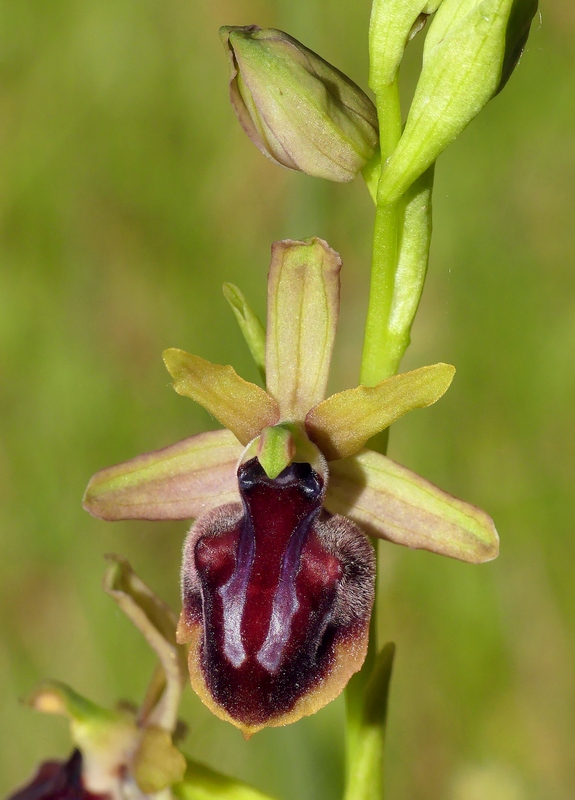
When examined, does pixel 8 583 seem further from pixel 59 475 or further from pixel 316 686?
pixel 316 686

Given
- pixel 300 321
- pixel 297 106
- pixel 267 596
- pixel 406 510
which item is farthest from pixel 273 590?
pixel 297 106

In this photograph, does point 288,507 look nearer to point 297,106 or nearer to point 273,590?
point 273,590

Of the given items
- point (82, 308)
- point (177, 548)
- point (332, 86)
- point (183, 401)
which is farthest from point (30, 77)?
point (332, 86)

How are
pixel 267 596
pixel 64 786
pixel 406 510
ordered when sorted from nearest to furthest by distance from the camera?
1. pixel 267 596
2. pixel 406 510
3. pixel 64 786

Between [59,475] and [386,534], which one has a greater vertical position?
[386,534]

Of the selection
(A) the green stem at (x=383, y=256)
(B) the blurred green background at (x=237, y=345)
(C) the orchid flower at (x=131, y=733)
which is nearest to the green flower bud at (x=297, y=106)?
(A) the green stem at (x=383, y=256)

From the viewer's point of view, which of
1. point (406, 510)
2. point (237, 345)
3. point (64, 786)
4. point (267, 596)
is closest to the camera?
point (267, 596)

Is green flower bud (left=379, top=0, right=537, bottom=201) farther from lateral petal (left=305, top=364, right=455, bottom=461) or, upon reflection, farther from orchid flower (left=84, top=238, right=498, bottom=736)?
lateral petal (left=305, top=364, right=455, bottom=461)

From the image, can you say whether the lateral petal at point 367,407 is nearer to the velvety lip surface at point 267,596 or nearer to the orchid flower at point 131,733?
the velvety lip surface at point 267,596

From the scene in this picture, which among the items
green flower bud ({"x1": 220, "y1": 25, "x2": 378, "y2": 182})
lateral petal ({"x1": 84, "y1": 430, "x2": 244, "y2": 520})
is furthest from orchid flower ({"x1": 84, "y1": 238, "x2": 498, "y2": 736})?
green flower bud ({"x1": 220, "y1": 25, "x2": 378, "y2": 182})
